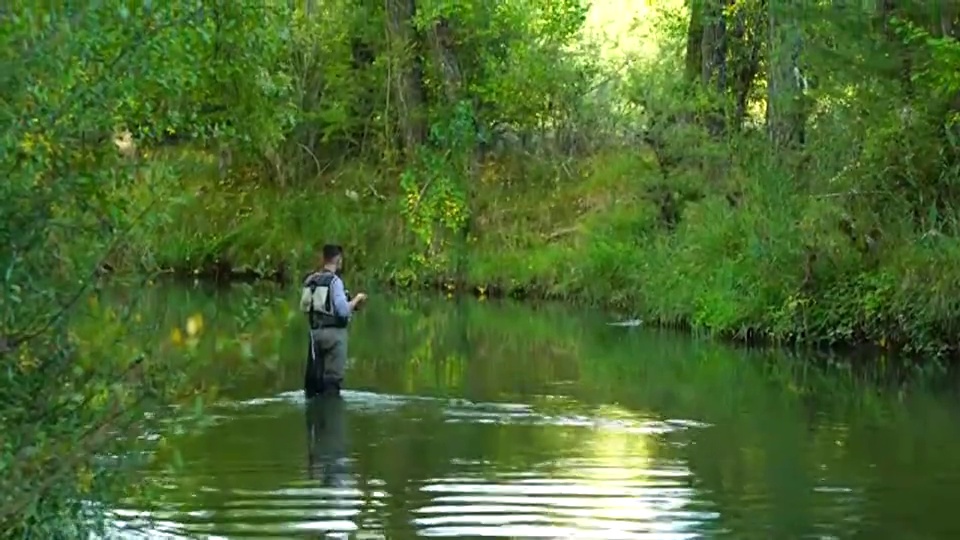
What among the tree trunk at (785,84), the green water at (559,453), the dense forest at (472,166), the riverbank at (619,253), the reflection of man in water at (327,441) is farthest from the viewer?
the tree trunk at (785,84)

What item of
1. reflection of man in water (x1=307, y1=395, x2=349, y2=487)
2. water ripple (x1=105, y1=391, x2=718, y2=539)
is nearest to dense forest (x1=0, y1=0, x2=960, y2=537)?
water ripple (x1=105, y1=391, x2=718, y2=539)

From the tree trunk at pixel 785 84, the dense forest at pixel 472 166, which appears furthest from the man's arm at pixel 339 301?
the tree trunk at pixel 785 84

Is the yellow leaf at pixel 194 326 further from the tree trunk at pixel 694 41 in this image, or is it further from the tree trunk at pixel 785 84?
the tree trunk at pixel 694 41

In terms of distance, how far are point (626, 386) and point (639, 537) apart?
8656 millimetres

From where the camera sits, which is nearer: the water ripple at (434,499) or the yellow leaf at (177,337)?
the yellow leaf at (177,337)

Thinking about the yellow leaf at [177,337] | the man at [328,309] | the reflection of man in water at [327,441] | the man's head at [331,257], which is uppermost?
the man's head at [331,257]

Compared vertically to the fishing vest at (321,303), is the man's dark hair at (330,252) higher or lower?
higher

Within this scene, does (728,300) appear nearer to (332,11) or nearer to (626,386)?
(626,386)

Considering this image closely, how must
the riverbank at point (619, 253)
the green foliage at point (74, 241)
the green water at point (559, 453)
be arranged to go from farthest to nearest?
1. the riverbank at point (619, 253)
2. the green water at point (559, 453)
3. the green foliage at point (74, 241)

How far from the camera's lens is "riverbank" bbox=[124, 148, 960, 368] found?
73.6 ft

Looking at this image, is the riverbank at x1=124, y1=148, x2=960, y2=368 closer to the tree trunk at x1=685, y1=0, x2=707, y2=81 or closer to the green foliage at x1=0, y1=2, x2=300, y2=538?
the green foliage at x1=0, y1=2, x2=300, y2=538

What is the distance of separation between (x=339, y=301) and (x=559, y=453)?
9.50ft

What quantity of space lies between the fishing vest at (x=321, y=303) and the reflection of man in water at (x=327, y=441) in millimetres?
841

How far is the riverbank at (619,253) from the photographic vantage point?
22438 mm
